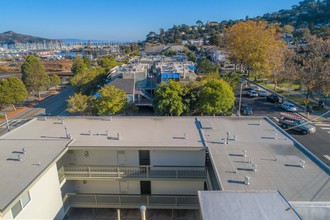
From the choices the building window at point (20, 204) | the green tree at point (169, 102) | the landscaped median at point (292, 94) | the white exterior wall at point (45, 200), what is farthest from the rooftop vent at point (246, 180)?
the landscaped median at point (292, 94)

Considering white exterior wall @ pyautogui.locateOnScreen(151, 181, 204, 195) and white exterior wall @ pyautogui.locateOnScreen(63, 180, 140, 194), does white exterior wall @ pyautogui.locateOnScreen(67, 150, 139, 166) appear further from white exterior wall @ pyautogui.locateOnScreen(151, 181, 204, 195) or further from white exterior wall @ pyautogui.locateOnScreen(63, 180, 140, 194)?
white exterior wall @ pyautogui.locateOnScreen(151, 181, 204, 195)

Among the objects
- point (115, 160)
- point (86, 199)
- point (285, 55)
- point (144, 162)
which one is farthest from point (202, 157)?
point (285, 55)

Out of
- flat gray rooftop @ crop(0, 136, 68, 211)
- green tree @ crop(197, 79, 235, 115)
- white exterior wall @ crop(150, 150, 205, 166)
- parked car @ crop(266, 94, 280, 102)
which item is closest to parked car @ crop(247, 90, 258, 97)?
parked car @ crop(266, 94, 280, 102)

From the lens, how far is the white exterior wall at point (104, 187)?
16953 mm

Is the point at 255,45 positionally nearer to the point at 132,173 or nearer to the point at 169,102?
the point at 169,102

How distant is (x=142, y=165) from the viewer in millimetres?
16141

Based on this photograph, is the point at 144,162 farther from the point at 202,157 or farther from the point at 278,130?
the point at 278,130

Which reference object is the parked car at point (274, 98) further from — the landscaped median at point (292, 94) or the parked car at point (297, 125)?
the parked car at point (297, 125)

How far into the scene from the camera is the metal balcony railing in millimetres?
16156

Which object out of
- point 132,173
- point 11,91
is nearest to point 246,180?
point 132,173

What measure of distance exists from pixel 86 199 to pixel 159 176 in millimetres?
5642

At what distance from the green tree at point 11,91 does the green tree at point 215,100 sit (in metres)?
34.4

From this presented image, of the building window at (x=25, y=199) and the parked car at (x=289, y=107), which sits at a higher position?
the building window at (x=25, y=199)

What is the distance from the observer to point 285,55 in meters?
56.8
